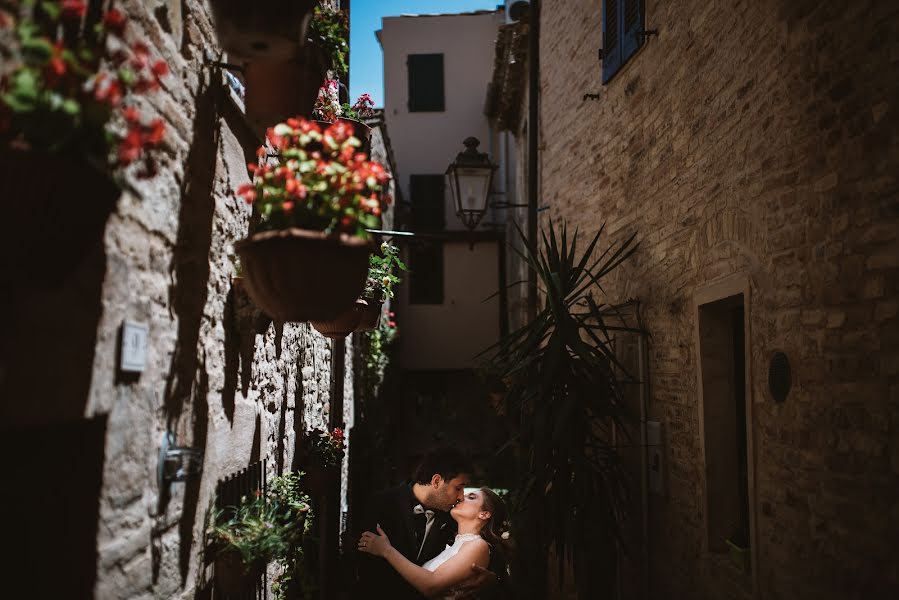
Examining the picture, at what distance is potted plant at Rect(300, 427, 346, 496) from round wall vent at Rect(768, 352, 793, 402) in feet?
9.31

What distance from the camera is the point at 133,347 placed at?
7.92 feet

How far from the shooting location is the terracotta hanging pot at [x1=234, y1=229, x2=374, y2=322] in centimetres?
262

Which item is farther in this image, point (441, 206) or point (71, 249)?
point (441, 206)

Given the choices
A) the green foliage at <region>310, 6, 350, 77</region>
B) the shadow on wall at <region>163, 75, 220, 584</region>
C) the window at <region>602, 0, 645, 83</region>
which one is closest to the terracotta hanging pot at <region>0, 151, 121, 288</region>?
the shadow on wall at <region>163, 75, 220, 584</region>

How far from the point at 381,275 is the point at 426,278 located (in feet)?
35.9

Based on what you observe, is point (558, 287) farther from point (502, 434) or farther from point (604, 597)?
point (502, 434)

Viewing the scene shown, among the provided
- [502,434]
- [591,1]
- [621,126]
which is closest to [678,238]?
[621,126]

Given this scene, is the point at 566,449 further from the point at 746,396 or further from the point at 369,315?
the point at 369,315

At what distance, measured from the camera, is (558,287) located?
5887 millimetres

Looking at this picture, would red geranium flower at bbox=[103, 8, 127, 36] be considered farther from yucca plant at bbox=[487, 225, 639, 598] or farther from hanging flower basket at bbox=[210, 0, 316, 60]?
yucca plant at bbox=[487, 225, 639, 598]

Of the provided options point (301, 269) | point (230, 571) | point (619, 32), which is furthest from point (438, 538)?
point (619, 32)

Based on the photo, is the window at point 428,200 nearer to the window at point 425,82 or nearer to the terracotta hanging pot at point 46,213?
the window at point 425,82

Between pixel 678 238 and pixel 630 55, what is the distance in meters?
1.88

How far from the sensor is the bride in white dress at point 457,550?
13.0 ft
